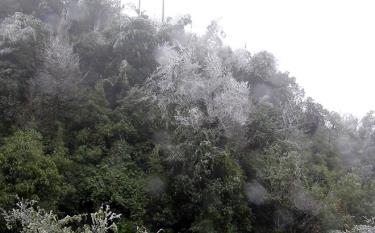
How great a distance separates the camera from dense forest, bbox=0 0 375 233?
15258 millimetres

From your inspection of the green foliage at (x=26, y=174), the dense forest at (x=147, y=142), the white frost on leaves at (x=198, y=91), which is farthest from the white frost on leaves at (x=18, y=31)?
the green foliage at (x=26, y=174)

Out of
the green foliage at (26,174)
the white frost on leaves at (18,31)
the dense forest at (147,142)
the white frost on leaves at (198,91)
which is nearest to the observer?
the green foliage at (26,174)

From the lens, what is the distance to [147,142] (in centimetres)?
1822

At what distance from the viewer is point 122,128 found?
58.9 feet

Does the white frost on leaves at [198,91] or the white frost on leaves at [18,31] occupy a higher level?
the white frost on leaves at [18,31]

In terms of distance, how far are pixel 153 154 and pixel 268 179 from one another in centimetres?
455

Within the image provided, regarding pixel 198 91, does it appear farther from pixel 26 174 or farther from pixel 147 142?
pixel 26 174

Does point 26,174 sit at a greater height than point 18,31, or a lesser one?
lesser

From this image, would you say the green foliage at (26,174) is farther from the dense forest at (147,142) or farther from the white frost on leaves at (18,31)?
the white frost on leaves at (18,31)

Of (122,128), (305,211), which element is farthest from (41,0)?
(305,211)

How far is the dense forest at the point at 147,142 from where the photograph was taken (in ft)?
50.1

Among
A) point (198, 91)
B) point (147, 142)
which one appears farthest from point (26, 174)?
point (198, 91)

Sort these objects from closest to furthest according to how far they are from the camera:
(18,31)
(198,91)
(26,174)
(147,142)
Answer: (26,174) → (147,142) → (18,31) → (198,91)

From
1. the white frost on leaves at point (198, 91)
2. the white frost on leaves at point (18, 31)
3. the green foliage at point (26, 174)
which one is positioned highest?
the white frost on leaves at point (18, 31)
